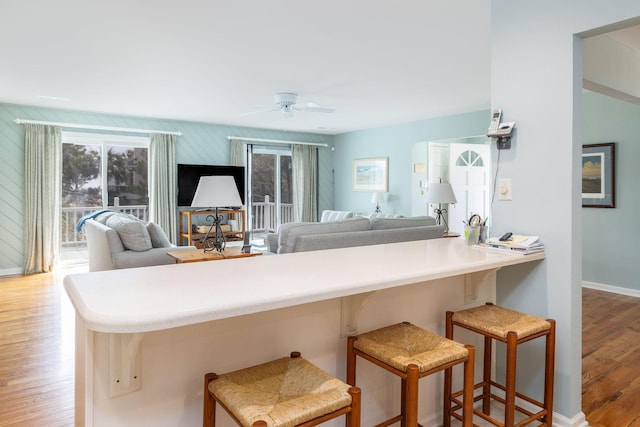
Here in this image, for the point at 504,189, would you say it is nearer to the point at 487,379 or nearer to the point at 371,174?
the point at 487,379

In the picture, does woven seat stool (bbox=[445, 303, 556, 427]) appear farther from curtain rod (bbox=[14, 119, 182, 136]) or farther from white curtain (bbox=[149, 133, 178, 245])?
curtain rod (bbox=[14, 119, 182, 136])

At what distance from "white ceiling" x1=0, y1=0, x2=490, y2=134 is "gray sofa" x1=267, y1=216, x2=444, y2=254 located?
1512 millimetres

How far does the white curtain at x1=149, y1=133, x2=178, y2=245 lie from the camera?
6887mm

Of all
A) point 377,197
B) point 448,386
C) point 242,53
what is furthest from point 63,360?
point 377,197

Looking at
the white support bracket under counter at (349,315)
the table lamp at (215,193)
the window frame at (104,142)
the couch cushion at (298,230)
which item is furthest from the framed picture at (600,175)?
the window frame at (104,142)

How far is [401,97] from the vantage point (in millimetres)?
5367

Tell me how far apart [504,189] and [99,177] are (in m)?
6.34

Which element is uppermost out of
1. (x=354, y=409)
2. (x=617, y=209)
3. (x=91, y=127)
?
(x=91, y=127)

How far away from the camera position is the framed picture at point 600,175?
4859 mm

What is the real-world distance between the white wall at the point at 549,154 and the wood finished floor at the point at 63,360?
0.55 metres

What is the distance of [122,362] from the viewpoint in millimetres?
1245

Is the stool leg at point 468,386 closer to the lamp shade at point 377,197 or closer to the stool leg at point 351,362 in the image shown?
the stool leg at point 351,362

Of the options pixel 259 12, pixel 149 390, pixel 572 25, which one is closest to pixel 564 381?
pixel 572 25

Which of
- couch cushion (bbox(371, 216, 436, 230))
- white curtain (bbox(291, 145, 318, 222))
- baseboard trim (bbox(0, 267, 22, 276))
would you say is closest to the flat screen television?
white curtain (bbox(291, 145, 318, 222))
